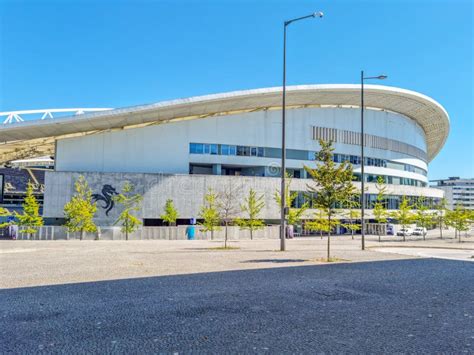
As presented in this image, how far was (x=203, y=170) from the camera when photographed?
5066cm

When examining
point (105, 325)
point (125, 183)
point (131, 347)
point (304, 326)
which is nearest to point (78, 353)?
point (131, 347)

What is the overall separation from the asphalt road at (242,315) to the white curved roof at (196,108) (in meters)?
32.8

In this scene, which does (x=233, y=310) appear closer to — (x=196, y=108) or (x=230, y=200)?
(x=230, y=200)

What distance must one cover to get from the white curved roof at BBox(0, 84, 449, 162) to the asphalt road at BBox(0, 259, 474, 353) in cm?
3276

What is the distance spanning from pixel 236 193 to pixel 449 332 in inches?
1564

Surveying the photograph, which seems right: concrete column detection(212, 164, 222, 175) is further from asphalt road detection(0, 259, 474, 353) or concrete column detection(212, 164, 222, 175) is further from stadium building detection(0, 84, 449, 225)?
asphalt road detection(0, 259, 474, 353)

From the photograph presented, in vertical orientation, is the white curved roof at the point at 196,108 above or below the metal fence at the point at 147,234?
above

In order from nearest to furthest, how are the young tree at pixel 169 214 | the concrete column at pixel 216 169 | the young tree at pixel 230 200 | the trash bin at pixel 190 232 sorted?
the trash bin at pixel 190 232 < the young tree at pixel 169 214 < the young tree at pixel 230 200 < the concrete column at pixel 216 169

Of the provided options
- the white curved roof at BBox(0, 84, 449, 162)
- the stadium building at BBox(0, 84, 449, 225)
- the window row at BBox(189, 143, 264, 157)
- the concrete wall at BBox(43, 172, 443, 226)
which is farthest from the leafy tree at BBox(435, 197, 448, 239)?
the window row at BBox(189, 143, 264, 157)

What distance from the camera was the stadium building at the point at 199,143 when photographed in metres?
41.4

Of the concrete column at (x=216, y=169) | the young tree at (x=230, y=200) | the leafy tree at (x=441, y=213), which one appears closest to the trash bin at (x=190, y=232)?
the young tree at (x=230, y=200)

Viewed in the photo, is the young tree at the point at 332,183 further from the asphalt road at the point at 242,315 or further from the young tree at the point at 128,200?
the young tree at the point at 128,200

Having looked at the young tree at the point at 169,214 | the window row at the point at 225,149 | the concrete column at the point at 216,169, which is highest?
the window row at the point at 225,149

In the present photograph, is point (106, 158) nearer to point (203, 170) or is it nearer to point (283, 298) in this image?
point (203, 170)
